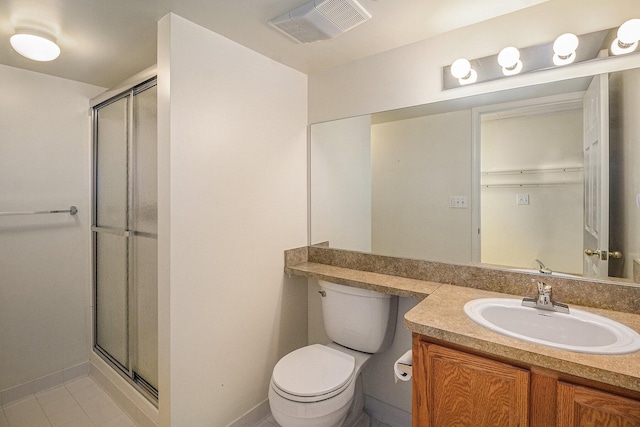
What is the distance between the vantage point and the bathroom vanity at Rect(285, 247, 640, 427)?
848 mm

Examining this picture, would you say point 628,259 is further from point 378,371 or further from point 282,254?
point 282,254

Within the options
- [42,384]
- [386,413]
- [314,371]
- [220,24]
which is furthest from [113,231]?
[386,413]

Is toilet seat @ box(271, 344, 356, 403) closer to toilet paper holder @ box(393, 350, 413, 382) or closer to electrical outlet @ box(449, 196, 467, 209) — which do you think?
toilet paper holder @ box(393, 350, 413, 382)

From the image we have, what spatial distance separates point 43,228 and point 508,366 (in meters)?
2.75

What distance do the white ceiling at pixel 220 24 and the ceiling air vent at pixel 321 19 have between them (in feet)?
0.11

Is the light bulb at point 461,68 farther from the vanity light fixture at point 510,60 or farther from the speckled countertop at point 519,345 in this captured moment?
the speckled countertop at point 519,345

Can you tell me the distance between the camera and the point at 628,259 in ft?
4.03

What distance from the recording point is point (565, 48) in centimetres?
130

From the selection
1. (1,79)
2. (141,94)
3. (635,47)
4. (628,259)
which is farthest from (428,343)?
(1,79)

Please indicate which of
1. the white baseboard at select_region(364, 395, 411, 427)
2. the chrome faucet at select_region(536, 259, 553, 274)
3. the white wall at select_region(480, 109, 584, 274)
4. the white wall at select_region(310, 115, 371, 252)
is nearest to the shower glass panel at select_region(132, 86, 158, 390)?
the white wall at select_region(310, 115, 371, 252)

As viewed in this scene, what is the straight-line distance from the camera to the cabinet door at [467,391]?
97cm

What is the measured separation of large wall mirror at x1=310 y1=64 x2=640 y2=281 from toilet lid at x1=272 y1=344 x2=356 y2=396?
639 millimetres

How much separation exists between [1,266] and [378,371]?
2.44m

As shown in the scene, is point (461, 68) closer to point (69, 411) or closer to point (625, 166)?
point (625, 166)
